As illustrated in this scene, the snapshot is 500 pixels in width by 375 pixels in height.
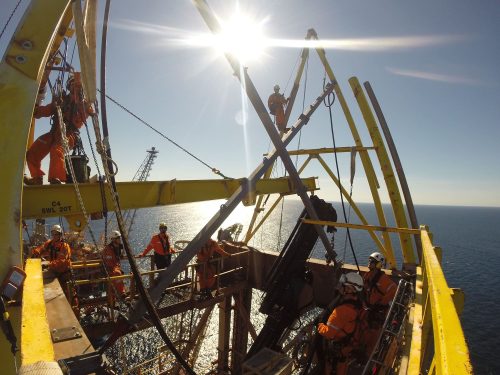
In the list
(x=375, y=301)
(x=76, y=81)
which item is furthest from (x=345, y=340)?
(x=76, y=81)

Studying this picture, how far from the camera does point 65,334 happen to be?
141 inches

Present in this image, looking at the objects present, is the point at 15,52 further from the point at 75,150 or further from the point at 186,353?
the point at 186,353

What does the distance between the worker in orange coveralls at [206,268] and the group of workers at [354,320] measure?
439 centimetres

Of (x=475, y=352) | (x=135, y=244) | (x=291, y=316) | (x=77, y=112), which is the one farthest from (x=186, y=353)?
(x=135, y=244)

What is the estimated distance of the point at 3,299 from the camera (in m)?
1.97

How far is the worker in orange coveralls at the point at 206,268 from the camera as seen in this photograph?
30.8 ft

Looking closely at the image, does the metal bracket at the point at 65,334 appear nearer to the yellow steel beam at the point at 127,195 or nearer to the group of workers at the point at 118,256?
the yellow steel beam at the point at 127,195

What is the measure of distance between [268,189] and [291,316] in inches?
142

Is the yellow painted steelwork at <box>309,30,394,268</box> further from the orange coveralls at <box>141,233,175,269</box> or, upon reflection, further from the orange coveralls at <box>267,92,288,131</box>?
the orange coveralls at <box>141,233,175,269</box>

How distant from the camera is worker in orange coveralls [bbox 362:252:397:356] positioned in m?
5.72

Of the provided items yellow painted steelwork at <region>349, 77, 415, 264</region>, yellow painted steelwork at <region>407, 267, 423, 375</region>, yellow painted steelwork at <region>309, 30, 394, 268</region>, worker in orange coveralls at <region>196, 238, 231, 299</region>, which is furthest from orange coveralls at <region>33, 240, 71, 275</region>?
yellow painted steelwork at <region>349, 77, 415, 264</region>

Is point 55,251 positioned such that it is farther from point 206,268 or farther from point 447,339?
point 447,339

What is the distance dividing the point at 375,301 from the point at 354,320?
1.09 meters

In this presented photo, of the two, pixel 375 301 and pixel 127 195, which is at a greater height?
pixel 127 195
